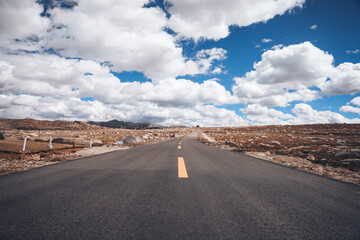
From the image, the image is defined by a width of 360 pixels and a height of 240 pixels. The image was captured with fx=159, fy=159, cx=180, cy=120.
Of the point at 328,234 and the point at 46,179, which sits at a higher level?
the point at 328,234

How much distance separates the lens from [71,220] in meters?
2.07

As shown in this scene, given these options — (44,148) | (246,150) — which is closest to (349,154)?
(246,150)

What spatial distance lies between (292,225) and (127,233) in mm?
2100

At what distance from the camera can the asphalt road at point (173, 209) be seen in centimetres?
187

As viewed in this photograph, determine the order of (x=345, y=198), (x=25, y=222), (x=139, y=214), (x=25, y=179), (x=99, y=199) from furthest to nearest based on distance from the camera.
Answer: (x=25, y=179)
(x=345, y=198)
(x=99, y=199)
(x=139, y=214)
(x=25, y=222)

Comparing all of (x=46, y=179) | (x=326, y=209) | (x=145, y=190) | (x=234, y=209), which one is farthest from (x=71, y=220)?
(x=326, y=209)

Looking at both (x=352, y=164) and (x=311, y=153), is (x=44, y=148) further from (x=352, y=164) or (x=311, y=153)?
(x=311, y=153)

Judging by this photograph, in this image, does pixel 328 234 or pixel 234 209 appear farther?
pixel 234 209

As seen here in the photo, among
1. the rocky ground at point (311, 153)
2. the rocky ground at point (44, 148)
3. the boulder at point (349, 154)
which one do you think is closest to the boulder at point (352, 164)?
the rocky ground at point (311, 153)

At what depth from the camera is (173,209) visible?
95.3 inches

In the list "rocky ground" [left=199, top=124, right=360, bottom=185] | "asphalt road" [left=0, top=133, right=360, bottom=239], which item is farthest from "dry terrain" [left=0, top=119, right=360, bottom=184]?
"asphalt road" [left=0, top=133, right=360, bottom=239]

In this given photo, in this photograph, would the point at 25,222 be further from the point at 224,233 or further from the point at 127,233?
the point at 224,233

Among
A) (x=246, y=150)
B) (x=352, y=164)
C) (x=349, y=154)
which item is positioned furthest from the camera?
(x=246, y=150)

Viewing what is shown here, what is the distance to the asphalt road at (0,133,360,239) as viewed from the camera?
187 cm
